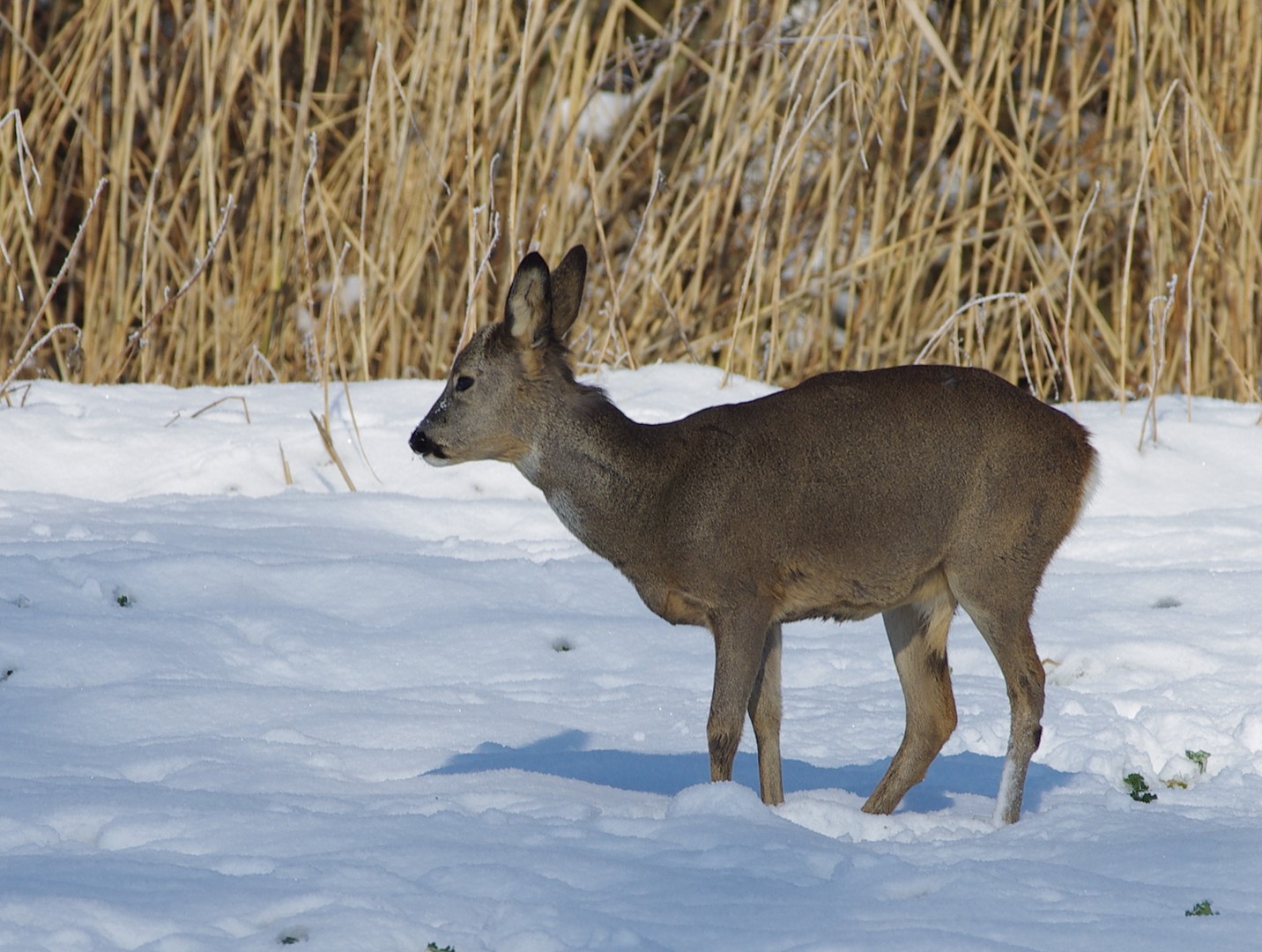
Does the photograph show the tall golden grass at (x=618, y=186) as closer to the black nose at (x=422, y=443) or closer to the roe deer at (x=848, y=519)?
the black nose at (x=422, y=443)

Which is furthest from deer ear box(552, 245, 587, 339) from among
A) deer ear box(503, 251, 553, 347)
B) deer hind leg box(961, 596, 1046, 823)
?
deer hind leg box(961, 596, 1046, 823)

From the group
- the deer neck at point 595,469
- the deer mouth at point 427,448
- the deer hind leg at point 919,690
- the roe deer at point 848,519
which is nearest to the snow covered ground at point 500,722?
the deer hind leg at point 919,690

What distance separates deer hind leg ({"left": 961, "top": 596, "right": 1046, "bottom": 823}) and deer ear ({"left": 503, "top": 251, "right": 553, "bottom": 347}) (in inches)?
53.9

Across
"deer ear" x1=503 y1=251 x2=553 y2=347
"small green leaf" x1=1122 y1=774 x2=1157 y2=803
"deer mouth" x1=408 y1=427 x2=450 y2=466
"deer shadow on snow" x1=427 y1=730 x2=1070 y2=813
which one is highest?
"deer ear" x1=503 y1=251 x2=553 y2=347

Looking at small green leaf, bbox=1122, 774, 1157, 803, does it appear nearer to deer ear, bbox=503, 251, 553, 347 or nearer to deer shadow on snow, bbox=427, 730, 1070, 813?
deer shadow on snow, bbox=427, 730, 1070, 813

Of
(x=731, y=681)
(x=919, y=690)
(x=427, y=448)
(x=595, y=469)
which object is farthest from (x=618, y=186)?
(x=731, y=681)

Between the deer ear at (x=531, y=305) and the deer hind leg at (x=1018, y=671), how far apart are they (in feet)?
4.49

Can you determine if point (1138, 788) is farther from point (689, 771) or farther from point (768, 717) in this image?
point (689, 771)

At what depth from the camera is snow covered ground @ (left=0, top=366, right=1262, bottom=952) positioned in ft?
10.5

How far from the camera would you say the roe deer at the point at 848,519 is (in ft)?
14.1

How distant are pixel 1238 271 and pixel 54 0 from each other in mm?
6492

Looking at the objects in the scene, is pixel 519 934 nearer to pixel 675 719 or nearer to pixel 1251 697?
pixel 675 719

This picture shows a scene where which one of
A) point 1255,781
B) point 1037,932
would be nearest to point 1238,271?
point 1255,781

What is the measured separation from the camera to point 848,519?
4.33 m
